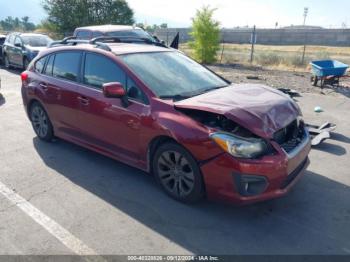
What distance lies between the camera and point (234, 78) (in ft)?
43.9

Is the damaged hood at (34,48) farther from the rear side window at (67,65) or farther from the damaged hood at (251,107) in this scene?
the damaged hood at (251,107)

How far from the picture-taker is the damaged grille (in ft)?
12.2

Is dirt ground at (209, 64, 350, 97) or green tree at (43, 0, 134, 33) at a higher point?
green tree at (43, 0, 134, 33)

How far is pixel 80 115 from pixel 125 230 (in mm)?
2042

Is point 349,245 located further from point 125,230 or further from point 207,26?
point 207,26

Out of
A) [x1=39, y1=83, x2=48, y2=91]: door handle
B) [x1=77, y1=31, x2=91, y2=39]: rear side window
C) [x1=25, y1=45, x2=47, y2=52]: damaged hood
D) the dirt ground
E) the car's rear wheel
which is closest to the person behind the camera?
[x1=39, y1=83, x2=48, y2=91]: door handle

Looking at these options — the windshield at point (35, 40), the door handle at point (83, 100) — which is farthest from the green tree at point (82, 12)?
Result: the door handle at point (83, 100)

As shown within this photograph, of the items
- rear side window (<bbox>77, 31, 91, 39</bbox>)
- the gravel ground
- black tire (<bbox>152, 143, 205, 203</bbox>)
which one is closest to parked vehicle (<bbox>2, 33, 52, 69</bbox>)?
rear side window (<bbox>77, 31, 91, 39</bbox>)

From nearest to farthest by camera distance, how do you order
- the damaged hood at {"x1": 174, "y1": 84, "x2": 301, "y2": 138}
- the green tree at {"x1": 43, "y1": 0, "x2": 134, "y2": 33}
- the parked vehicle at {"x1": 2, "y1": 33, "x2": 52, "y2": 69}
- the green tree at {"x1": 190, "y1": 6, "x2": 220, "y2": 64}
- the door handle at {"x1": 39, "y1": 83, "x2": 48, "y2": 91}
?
1. the damaged hood at {"x1": 174, "y1": 84, "x2": 301, "y2": 138}
2. the door handle at {"x1": 39, "y1": 83, "x2": 48, "y2": 91}
3. the parked vehicle at {"x1": 2, "y1": 33, "x2": 52, "y2": 69}
4. the green tree at {"x1": 190, "y1": 6, "x2": 220, "y2": 64}
5. the green tree at {"x1": 43, "y1": 0, "x2": 134, "y2": 33}

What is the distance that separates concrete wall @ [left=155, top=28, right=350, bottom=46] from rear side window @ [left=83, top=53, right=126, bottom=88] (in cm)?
4363

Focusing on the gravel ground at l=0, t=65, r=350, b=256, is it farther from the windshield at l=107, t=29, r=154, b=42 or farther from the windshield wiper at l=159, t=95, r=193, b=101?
the windshield at l=107, t=29, r=154, b=42

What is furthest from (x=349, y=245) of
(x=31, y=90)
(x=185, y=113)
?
(x=31, y=90)

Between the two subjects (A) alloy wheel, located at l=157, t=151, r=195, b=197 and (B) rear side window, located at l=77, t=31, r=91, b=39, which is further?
(B) rear side window, located at l=77, t=31, r=91, b=39

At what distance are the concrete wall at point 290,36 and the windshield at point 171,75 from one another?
4352 centimetres
